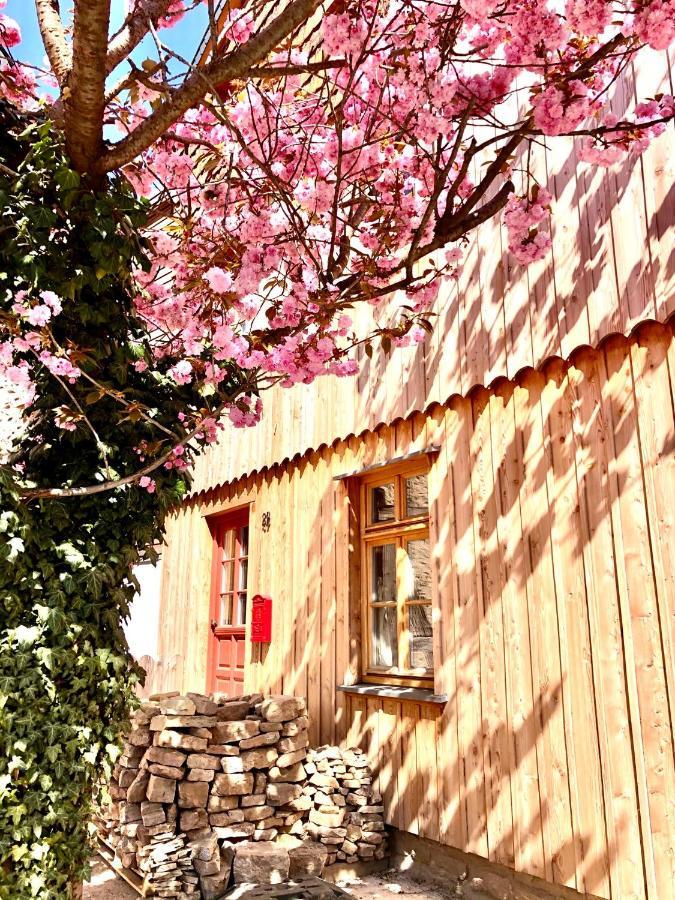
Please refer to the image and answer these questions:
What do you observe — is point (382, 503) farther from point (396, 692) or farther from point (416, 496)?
point (396, 692)

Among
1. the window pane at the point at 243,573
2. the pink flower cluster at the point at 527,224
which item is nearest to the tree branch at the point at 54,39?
the pink flower cluster at the point at 527,224

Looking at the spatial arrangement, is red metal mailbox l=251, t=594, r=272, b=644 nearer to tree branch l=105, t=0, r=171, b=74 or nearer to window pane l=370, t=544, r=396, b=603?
window pane l=370, t=544, r=396, b=603

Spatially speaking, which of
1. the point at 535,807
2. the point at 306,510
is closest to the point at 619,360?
the point at 535,807

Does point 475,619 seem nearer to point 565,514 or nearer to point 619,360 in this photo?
point 565,514

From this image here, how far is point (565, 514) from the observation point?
3.89 m

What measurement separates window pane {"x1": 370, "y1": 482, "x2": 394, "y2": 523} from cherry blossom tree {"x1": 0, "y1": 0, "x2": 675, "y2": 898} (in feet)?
5.50

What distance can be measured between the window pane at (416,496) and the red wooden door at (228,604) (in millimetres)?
2652

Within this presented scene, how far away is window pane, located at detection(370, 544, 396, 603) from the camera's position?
5309 mm

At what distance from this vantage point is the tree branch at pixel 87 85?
2.44m

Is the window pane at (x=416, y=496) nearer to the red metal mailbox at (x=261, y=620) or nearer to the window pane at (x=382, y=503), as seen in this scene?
the window pane at (x=382, y=503)

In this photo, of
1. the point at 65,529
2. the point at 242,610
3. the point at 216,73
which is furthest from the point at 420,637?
the point at 216,73

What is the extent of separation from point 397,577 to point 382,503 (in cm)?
64

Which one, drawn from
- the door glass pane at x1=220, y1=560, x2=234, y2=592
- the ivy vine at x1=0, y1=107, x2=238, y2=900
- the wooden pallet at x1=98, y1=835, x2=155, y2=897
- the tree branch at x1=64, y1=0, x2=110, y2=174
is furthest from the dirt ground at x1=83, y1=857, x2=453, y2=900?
the tree branch at x1=64, y1=0, x2=110, y2=174

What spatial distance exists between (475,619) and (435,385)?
1.56m
